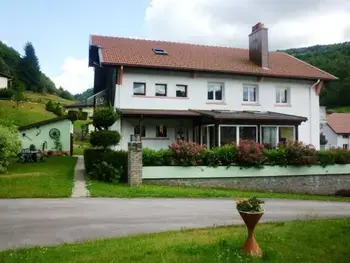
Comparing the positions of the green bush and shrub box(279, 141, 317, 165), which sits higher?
the green bush

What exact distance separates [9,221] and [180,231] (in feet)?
13.9

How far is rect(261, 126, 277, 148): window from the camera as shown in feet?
84.0

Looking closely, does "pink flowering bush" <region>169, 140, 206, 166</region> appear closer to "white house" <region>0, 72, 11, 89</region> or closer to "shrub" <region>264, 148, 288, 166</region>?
"shrub" <region>264, 148, 288, 166</region>

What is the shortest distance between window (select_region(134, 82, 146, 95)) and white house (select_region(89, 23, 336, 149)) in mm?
25

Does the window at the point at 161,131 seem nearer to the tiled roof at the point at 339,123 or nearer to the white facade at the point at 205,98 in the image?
the white facade at the point at 205,98

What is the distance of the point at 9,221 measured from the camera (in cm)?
947

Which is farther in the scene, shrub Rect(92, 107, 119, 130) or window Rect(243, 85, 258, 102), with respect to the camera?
window Rect(243, 85, 258, 102)

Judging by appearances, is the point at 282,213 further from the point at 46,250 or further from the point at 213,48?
the point at 213,48

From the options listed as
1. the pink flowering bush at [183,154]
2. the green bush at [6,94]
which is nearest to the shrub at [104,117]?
the pink flowering bush at [183,154]

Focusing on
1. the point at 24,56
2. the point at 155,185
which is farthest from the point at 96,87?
the point at 24,56

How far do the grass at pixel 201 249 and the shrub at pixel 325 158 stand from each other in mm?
13431

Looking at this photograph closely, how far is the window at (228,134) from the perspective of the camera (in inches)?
952

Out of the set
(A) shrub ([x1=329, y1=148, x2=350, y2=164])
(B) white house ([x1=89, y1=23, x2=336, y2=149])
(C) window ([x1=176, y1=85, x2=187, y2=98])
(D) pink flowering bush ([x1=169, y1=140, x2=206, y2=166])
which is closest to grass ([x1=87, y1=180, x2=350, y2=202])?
(D) pink flowering bush ([x1=169, y1=140, x2=206, y2=166])

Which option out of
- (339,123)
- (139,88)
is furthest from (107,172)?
(339,123)
